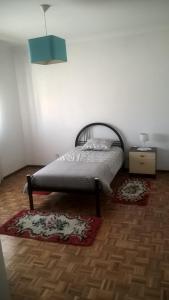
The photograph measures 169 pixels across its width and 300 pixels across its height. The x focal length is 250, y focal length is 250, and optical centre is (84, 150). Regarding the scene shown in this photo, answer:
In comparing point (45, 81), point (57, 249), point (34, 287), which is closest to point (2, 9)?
point (45, 81)

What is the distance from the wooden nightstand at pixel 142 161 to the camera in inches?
177

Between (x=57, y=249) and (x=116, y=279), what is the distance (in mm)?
744

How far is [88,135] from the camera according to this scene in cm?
519

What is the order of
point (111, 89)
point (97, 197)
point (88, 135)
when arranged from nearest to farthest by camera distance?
point (97, 197), point (111, 89), point (88, 135)

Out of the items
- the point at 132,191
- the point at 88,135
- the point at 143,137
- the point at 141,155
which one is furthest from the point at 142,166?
the point at 88,135

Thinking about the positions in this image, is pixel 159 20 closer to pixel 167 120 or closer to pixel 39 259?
pixel 167 120

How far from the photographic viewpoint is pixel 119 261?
2.41 meters

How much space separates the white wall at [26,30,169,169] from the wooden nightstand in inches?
15.5

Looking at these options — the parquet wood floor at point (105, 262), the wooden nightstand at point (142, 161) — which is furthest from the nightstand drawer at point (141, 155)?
the parquet wood floor at point (105, 262)

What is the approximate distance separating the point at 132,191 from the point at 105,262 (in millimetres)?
1734

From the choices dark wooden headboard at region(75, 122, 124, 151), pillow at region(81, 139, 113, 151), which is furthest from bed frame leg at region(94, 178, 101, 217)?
dark wooden headboard at region(75, 122, 124, 151)

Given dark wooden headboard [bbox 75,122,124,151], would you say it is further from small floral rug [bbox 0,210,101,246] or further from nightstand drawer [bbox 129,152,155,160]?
small floral rug [bbox 0,210,101,246]

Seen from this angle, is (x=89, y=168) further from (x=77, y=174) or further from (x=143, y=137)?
(x=143, y=137)

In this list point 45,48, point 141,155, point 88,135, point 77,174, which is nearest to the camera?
point 45,48
